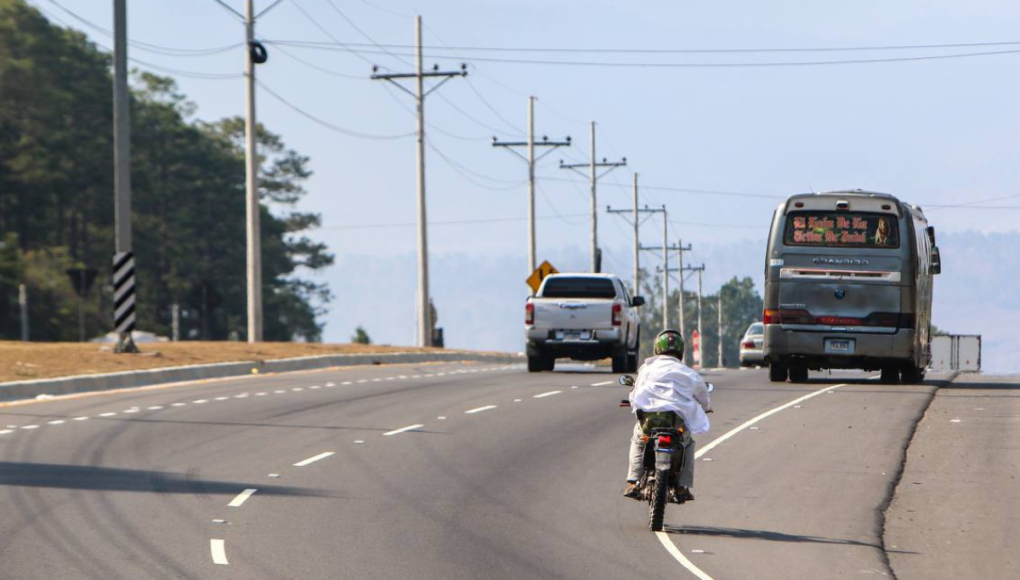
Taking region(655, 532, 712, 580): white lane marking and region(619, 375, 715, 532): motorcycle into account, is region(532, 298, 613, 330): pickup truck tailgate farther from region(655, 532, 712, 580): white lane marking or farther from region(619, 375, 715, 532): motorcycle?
region(655, 532, 712, 580): white lane marking

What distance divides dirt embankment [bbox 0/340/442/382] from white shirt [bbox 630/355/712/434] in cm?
1761

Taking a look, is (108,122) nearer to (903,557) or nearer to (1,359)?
(1,359)

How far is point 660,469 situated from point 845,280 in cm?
1761

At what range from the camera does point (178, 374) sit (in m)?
32.3

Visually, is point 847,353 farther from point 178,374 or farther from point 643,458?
point 643,458

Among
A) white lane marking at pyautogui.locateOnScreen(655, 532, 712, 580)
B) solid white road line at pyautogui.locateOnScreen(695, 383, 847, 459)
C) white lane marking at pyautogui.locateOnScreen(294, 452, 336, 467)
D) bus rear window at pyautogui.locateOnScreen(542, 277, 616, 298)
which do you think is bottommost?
white lane marking at pyautogui.locateOnScreen(655, 532, 712, 580)

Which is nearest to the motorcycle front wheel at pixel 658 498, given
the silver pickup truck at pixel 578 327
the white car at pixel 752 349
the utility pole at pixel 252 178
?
the silver pickup truck at pixel 578 327

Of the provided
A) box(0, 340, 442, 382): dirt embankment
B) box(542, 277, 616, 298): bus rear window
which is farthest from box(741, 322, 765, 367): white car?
box(542, 277, 616, 298): bus rear window

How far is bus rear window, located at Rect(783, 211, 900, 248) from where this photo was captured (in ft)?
95.3

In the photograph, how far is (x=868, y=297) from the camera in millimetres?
28984

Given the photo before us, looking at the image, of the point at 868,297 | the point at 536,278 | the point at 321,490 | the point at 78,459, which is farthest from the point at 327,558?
the point at 536,278

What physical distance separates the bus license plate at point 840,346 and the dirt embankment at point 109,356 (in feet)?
44.8

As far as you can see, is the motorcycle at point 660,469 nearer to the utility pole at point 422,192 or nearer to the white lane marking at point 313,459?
the white lane marking at point 313,459

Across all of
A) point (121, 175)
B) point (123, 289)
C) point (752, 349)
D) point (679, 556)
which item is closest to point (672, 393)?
point (679, 556)
